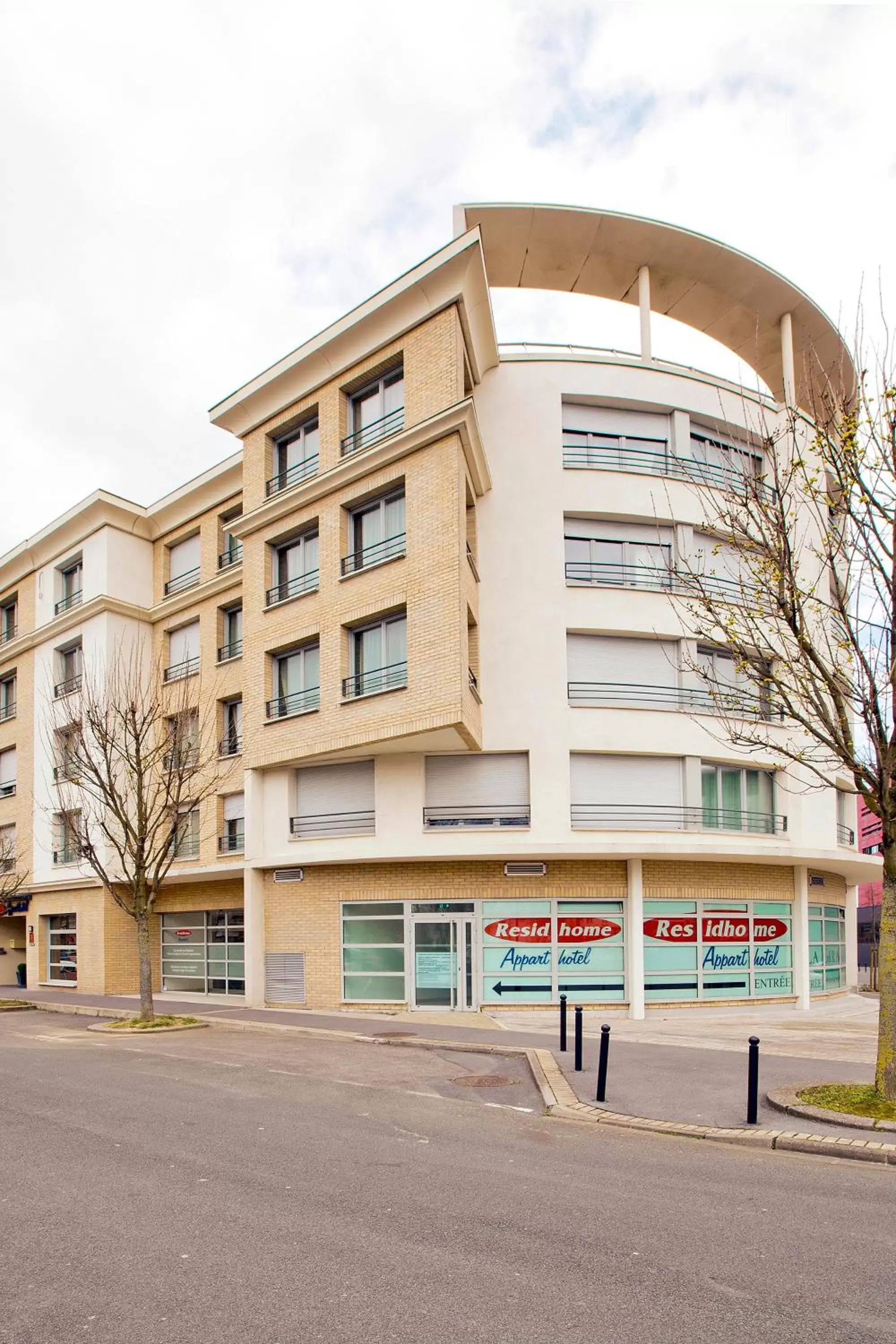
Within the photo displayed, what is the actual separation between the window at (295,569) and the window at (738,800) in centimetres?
1001

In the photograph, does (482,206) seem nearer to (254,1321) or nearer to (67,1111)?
(67,1111)

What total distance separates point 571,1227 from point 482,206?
73.7ft

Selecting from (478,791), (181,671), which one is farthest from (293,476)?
(478,791)

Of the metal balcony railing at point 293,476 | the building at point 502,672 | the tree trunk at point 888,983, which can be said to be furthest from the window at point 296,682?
the tree trunk at point 888,983

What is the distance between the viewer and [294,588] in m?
23.8

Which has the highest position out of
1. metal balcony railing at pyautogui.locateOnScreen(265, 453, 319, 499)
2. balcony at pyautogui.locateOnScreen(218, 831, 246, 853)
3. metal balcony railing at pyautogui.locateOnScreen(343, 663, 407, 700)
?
metal balcony railing at pyautogui.locateOnScreen(265, 453, 319, 499)

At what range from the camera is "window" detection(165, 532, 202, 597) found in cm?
2941

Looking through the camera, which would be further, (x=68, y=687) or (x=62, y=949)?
(x=68, y=687)

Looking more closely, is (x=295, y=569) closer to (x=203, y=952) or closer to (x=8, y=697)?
(x=203, y=952)

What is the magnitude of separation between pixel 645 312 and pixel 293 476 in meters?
9.39

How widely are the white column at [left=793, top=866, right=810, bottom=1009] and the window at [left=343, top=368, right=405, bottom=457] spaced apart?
13.8m

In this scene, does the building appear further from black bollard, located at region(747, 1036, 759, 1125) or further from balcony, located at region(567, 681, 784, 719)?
black bollard, located at region(747, 1036, 759, 1125)

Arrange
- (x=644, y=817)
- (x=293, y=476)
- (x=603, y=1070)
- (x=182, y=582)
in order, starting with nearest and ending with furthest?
(x=603, y=1070) < (x=644, y=817) < (x=293, y=476) < (x=182, y=582)

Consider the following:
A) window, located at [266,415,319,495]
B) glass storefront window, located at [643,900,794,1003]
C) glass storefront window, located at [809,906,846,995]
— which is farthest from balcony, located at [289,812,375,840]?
glass storefront window, located at [809,906,846,995]
